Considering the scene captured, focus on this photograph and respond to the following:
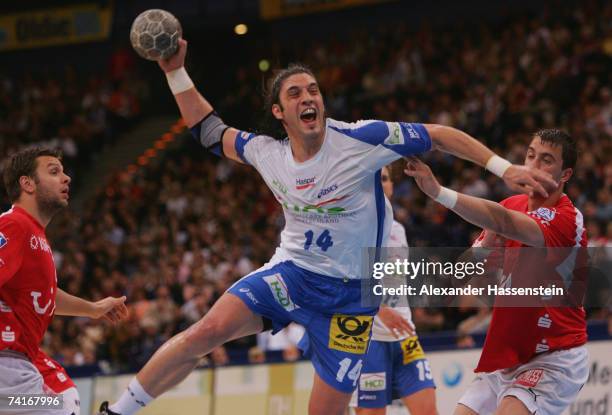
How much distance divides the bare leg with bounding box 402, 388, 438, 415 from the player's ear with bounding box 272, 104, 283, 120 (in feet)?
9.06

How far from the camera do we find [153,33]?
6.46m

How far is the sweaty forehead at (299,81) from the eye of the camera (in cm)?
640

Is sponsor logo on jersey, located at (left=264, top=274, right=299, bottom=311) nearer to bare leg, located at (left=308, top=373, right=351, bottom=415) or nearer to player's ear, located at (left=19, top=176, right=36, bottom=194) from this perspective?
bare leg, located at (left=308, top=373, right=351, bottom=415)

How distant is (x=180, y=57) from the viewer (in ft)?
21.8

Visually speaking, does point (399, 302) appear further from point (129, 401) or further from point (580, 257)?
point (129, 401)

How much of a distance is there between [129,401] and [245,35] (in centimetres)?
1944

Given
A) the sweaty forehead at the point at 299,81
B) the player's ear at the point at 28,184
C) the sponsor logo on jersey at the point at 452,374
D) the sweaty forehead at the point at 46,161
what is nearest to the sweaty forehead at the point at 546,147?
the sweaty forehead at the point at 299,81

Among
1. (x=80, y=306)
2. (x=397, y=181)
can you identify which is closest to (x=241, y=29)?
(x=397, y=181)

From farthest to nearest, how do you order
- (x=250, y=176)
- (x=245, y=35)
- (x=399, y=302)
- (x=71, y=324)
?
(x=245, y=35), (x=250, y=176), (x=71, y=324), (x=399, y=302)

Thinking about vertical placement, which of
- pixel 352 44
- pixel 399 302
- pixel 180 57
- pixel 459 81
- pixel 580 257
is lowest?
pixel 399 302

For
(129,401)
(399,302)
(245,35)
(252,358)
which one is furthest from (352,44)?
(129,401)

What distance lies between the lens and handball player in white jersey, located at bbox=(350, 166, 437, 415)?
7711 mm

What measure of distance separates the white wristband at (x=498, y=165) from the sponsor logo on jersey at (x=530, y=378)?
133 centimetres

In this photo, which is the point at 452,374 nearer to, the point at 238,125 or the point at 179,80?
the point at 179,80
